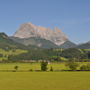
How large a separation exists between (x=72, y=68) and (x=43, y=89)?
4388 inches

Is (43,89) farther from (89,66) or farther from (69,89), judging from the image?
(89,66)

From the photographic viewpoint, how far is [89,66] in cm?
16325

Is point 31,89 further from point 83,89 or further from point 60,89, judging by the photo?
point 83,89

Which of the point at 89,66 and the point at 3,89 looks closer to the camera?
the point at 3,89

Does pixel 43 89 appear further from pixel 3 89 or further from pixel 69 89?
pixel 3 89

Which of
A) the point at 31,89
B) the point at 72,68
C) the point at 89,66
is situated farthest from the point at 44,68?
the point at 31,89

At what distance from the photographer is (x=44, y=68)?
16625cm

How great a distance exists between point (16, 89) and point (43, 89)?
7031mm

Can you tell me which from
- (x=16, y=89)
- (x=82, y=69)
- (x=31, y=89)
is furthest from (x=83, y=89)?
(x=82, y=69)

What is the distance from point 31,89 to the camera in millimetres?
58625

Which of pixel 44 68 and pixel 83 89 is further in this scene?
pixel 44 68

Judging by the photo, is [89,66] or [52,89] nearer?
[52,89]

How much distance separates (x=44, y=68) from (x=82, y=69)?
27741 mm

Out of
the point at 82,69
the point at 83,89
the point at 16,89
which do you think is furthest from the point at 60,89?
the point at 82,69
